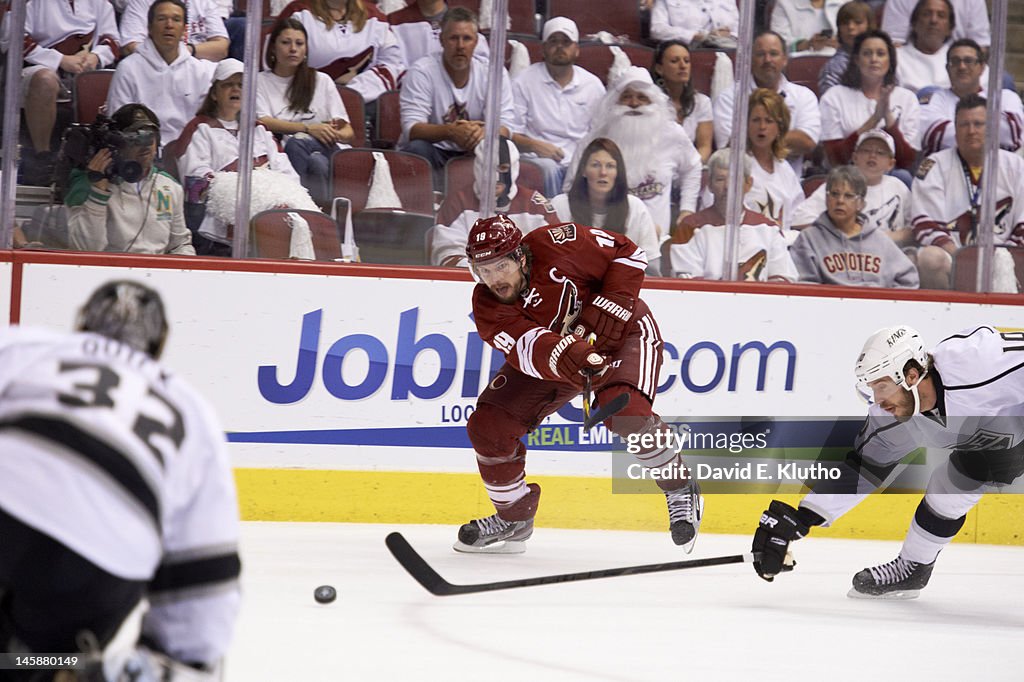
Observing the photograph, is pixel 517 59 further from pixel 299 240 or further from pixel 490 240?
pixel 490 240

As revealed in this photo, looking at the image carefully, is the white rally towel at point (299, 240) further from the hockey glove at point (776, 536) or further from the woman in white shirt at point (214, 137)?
the hockey glove at point (776, 536)

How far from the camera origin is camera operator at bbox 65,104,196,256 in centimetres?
525

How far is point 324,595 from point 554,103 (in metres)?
2.89

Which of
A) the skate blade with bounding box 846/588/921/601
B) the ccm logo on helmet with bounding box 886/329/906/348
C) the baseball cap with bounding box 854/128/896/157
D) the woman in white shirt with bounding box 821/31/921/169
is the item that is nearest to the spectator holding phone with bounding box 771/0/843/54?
the woman in white shirt with bounding box 821/31/921/169

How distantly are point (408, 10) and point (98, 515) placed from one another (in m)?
4.44

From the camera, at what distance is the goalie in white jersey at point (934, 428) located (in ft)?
12.3

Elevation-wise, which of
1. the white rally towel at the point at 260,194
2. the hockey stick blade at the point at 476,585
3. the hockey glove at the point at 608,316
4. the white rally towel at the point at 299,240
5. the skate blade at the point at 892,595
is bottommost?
the skate blade at the point at 892,595

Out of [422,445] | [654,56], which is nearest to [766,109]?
[654,56]

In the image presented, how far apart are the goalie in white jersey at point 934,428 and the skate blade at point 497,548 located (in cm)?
126

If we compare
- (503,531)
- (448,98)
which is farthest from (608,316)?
(448,98)

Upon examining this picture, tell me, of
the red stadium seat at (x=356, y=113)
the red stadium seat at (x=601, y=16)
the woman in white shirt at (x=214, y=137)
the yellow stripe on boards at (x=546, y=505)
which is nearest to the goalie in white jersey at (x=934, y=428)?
the yellow stripe on boards at (x=546, y=505)

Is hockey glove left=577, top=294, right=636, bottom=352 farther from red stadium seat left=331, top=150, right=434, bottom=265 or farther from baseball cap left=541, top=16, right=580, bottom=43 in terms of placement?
baseball cap left=541, top=16, right=580, bottom=43

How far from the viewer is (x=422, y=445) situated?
5328 millimetres

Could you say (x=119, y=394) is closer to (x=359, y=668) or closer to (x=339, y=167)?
(x=359, y=668)
